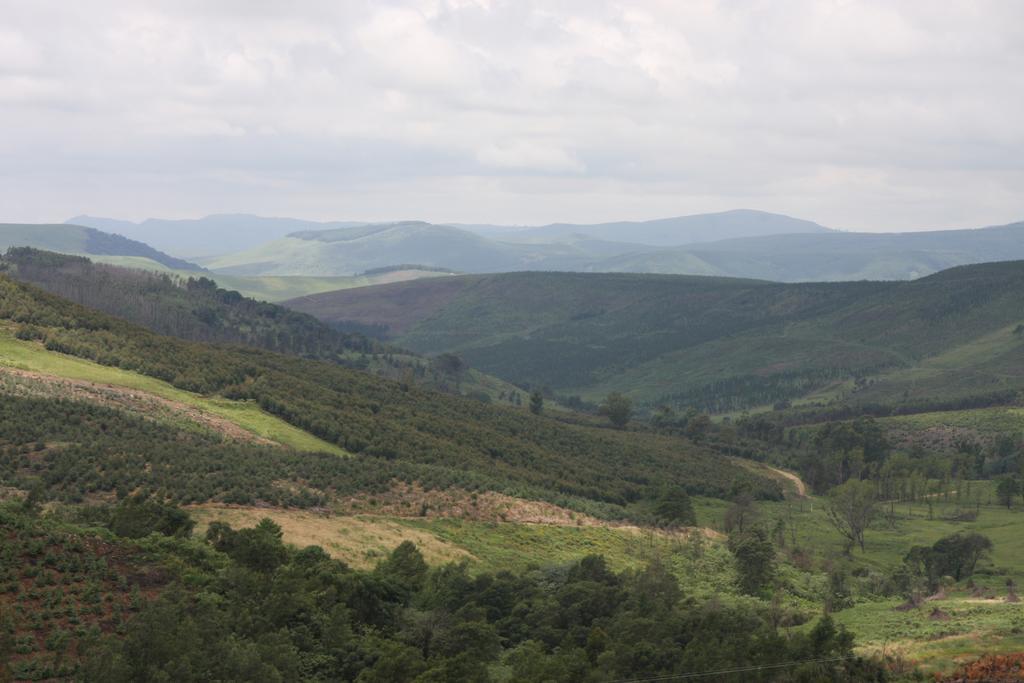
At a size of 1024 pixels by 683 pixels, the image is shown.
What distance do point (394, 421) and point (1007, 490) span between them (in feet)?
260

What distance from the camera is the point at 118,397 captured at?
8369cm

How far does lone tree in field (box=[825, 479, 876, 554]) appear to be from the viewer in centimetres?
10216

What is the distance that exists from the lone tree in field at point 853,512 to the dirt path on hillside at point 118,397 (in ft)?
206

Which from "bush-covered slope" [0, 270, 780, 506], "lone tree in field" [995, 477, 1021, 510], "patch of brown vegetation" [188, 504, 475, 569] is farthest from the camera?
"lone tree in field" [995, 477, 1021, 510]

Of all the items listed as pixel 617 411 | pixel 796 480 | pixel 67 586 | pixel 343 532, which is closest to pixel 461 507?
pixel 343 532

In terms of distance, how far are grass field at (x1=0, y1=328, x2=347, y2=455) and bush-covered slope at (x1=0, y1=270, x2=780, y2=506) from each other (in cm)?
252

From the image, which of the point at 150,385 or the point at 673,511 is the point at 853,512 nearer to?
the point at 673,511

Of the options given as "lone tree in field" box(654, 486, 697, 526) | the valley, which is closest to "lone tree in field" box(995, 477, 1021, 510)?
the valley

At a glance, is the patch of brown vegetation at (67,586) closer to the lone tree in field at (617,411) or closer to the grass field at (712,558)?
the grass field at (712,558)

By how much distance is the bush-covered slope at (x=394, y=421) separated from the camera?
98.2m

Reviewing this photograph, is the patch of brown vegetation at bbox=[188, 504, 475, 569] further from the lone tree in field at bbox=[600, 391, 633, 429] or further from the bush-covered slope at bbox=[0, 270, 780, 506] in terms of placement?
the lone tree in field at bbox=[600, 391, 633, 429]

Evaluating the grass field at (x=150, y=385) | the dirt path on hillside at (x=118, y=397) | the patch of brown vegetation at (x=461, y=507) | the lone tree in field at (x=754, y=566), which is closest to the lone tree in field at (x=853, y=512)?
the patch of brown vegetation at (x=461, y=507)

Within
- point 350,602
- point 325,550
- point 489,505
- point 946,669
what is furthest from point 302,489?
point 946,669

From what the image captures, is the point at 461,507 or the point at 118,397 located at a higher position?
the point at 118,397
